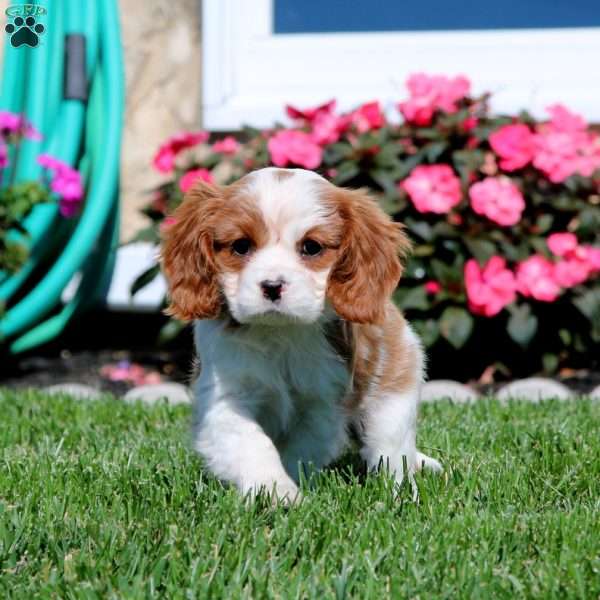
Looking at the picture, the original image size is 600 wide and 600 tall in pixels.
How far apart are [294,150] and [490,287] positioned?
1.26 m

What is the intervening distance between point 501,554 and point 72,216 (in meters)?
4.89

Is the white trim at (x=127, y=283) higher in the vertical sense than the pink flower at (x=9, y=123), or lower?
lower

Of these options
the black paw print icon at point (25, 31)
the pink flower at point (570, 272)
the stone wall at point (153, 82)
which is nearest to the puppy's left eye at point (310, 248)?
the pink flower at point (570, 272)

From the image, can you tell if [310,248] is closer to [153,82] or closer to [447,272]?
[447,272]

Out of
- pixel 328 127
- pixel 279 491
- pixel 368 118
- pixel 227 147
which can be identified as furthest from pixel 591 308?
pixel 279 491

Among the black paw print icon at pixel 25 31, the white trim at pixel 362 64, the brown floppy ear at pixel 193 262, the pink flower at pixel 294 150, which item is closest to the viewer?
the brown floppy ear at pixel 193 262

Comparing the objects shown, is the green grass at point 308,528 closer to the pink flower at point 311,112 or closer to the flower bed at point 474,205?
the flower bed at point 474,205

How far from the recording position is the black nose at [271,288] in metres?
2.94

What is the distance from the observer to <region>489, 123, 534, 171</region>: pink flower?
5.91 metres

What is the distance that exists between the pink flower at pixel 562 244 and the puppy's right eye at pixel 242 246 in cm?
306

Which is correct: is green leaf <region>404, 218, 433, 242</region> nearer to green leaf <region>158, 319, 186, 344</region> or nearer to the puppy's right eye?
green leaf <region>158, 319, 186, 344</region>

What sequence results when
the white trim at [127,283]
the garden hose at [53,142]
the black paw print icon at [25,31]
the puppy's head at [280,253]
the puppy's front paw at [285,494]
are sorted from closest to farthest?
the puppy's front paw at [285,494] → the puppy's head at [280,253] → the garden hose at [53,142] → the black paw print icon at [25,31] → the white trim at [127,283]

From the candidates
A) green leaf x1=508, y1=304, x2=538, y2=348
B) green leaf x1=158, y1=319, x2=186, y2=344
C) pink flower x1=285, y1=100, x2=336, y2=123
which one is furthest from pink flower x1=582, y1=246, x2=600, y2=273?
green leaf x1=158, y1=319, x2=186, y2=344

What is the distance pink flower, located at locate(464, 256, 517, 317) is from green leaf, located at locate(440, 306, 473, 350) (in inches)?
2.5
